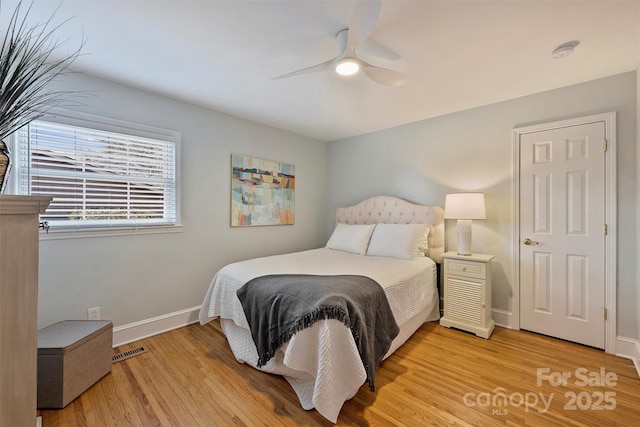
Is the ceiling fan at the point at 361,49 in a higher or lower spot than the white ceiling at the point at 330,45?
lower

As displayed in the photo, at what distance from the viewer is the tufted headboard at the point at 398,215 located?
3.15 meters

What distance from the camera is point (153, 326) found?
2602 millimetres

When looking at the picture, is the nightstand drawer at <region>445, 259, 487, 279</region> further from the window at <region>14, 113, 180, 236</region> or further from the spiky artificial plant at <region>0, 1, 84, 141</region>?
the spiky artificial plant at <region>0, 1, 84, 141</region>

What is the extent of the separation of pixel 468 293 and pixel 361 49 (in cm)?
251

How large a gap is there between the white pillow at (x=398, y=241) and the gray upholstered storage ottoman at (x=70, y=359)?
2.64 metres

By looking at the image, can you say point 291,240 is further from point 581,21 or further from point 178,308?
point 581,21

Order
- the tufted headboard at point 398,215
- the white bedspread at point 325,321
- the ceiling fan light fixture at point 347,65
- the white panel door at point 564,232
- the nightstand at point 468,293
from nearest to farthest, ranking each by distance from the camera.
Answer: the white bedspread at point 325,321, the ceiling fan light fixture at point 347,65, the white panel door at point 564,232, the nightstand at point 468,293, the tufted headboard at point 398,215

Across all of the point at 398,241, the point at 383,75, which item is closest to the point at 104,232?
the point at 383,75

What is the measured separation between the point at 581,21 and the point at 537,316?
8.34ft

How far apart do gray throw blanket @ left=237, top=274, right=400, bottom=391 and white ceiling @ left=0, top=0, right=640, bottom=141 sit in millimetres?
1757

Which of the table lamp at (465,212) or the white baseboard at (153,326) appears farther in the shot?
the table lamp at (465,212)

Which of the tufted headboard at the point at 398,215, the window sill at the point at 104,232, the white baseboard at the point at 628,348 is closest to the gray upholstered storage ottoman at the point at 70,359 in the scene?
the window sill at the point at 104,232

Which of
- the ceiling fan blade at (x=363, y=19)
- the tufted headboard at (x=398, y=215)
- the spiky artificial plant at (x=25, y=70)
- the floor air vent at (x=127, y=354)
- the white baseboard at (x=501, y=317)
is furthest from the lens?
the tufted headboard at (x=398, y=215)

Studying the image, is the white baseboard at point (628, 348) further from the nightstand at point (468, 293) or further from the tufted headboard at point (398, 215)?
the tufted headboard at point (398, 215)
